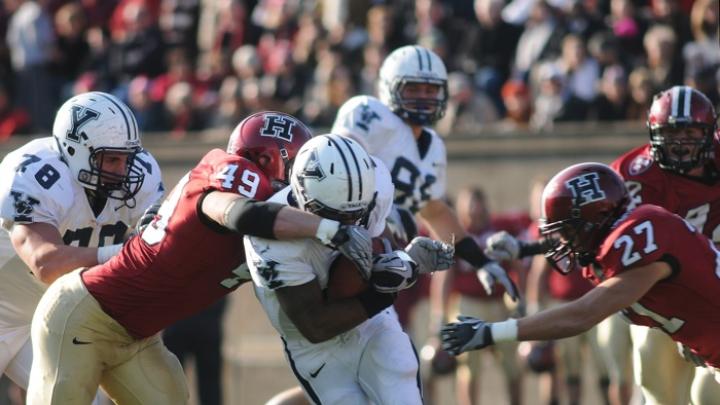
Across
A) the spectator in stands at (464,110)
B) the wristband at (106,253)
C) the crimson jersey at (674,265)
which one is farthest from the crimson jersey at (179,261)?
the spectator in stands at (464,110)

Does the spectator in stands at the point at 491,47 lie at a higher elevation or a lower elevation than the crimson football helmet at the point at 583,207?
lower

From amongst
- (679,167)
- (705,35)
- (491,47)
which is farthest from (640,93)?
(679,167)

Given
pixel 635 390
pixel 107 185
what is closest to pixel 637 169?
pixel 107 185

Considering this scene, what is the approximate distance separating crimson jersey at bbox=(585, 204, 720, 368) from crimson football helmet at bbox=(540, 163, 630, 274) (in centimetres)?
7

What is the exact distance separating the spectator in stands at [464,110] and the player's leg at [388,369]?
582 cm

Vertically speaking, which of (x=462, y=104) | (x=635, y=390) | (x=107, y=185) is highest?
(x=107, y=185)

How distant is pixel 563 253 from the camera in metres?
6.33

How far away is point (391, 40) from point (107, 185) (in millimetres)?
6103

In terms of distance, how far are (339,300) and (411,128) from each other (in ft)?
8.29

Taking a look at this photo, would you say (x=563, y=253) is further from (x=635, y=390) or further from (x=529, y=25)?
(x=529, y=25)

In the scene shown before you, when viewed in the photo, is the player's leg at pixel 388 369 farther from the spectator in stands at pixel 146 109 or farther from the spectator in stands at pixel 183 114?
the spectator in stands at pixel 146 109

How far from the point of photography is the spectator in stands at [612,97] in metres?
11.6

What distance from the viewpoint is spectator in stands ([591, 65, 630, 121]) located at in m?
11.6

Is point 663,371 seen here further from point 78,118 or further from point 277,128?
point 78,118
